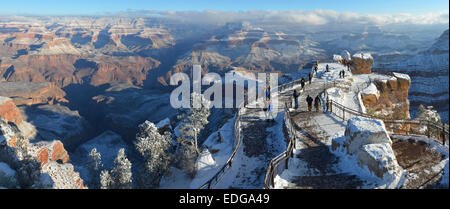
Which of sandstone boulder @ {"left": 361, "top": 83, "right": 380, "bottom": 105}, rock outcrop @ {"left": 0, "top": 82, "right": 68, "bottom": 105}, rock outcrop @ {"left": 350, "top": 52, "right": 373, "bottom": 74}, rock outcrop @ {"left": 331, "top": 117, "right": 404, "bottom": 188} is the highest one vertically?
rock outcrop @ {"left": 350, "top": 52, "right": 373, "bottom": 74}

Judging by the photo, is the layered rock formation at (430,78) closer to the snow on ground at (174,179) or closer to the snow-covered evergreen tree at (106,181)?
the snow on ground at (174,179)

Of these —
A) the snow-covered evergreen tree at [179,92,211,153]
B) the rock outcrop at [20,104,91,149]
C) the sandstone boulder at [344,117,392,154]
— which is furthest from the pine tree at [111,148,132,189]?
the rock outcrop at [20,104,91,149]

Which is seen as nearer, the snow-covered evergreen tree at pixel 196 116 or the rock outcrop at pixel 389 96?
the snow-covered evergreen tree at pixel 196 116

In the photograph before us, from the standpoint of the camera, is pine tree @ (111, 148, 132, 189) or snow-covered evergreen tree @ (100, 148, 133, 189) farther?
pine tree @ (111, 148, 132, 189)

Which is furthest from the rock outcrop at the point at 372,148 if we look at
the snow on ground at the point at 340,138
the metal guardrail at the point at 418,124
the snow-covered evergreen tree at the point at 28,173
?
the snow-covered evergreen tree at the point at 28,173

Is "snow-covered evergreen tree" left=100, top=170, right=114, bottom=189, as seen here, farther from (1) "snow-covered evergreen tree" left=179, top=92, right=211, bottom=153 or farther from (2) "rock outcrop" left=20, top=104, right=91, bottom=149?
(2) "rock outcrop" left=20, top=104, right=91, bottom=149
